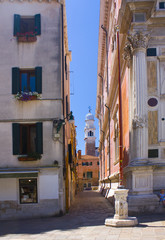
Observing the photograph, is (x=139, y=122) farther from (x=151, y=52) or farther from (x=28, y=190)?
(x=28, y=190)

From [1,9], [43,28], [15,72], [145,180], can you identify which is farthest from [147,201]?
[1,9]

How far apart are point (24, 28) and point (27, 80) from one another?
9.78 feet

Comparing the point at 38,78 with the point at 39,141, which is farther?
the point at 38,78

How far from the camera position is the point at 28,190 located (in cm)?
1695

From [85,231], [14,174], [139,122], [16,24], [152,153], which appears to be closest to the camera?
[85,231]

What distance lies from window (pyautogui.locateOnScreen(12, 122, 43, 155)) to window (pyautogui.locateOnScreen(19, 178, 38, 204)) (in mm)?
1433

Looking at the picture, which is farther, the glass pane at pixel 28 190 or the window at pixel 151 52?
the glass pane at pixel 28 190

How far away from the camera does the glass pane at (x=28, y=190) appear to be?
16.9 metres

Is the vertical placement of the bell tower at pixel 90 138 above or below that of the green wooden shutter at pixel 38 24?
below

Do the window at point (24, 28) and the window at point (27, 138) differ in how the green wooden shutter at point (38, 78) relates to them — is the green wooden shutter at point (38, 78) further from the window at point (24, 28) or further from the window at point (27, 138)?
the window at point (24, 28)

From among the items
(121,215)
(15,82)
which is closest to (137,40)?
(15,82)

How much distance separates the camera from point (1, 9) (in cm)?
1848

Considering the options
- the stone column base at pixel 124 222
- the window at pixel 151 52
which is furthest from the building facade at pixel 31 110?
the stone column base at pixel 124 222

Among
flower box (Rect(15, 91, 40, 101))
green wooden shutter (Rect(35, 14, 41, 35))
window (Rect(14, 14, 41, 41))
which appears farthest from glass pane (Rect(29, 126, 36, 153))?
green wooden shutter (Rect(35, 14, 41, 35))
